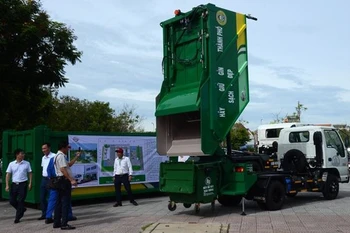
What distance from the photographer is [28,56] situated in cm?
1605

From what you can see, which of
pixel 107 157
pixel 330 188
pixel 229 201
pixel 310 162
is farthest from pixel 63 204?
pixel 330 188

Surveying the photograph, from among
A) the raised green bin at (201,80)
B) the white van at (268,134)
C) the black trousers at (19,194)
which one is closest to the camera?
the raised green bin at (201,80)

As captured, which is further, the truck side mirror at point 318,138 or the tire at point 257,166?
the truck side mirror at point 318,138

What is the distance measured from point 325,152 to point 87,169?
7.25 m

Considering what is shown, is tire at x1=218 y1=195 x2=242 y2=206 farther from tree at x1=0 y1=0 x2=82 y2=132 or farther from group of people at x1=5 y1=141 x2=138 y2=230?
tree at x1=0 y1=0 x2=82 y2=132

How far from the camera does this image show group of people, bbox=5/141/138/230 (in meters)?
9.38

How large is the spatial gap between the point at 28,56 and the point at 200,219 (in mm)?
9442

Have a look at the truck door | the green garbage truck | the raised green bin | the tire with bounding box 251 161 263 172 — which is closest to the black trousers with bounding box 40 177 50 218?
Result: the green garbage truck

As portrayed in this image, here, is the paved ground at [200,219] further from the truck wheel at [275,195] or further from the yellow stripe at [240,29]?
the yellow stripe at [240,29]

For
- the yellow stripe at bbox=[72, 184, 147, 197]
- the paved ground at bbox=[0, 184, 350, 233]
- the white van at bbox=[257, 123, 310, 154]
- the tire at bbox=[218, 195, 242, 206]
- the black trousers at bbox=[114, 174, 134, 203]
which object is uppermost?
the white van at bbox=[257, 123, 310, 154]

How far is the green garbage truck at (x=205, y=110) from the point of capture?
10.1m

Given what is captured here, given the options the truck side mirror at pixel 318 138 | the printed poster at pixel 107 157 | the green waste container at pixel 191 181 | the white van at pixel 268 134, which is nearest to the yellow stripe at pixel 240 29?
the green waste container at pixel 191 181

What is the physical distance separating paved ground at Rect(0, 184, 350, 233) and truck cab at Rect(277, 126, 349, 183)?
1.09 meters

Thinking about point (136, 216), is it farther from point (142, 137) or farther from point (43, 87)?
point (43, 87)
